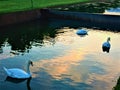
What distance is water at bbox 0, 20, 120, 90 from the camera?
32969 mm

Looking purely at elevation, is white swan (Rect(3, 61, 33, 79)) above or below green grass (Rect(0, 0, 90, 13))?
below

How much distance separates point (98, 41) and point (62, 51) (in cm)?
966

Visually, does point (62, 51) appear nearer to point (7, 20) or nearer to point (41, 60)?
point (41, 60)

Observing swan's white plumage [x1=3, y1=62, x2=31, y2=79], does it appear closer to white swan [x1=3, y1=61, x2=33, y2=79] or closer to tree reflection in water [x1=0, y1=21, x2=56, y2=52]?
white swan [x1=3, y1=61, x2=33, y2=79]

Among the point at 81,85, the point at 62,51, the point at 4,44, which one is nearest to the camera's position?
the point at 81,85

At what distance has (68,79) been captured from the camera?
111 ft

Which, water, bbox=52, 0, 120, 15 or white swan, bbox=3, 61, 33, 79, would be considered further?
water, bbox=52, 0, 120, 15

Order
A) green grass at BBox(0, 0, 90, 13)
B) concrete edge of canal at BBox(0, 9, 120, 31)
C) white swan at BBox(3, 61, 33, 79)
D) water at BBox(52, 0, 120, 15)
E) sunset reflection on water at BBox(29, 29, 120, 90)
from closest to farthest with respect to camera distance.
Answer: white swan at BBox(3, 61, 33, 79), sunset reflection on water at BBox(29, 29, 120, 90), concrete edge of canal at BBox(0, 9, 120, 31), green grass at BBox(0, 0, 90, 13), water at BBox(52, 0, 120, 15)

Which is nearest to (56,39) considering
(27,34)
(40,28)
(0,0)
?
(27,34)

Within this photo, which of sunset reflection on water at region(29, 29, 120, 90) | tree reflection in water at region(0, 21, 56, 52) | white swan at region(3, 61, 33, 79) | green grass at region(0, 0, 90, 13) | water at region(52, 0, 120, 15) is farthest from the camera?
water at region(52, 0, 120, 15)

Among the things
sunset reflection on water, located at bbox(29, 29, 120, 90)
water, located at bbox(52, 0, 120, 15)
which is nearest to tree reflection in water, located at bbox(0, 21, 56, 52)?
sunset reflection on water, located at bbox(29, 29, 120, 90)

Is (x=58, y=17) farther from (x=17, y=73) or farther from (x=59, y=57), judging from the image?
(x=17, y=73)

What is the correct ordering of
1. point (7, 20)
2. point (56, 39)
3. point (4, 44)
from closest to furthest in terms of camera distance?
point (4, 44) → point (56, 39) → point (7, 20)

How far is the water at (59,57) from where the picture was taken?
33.0 m
